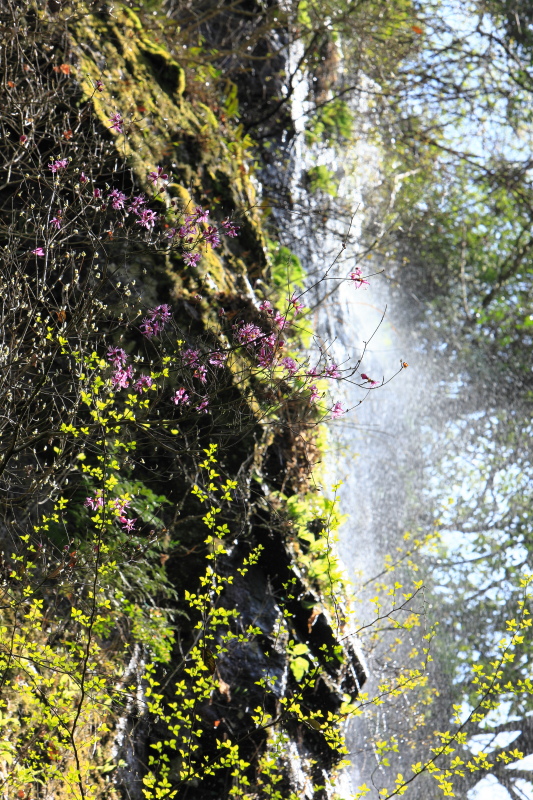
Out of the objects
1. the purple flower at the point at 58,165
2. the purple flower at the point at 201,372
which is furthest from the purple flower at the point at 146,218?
the purple flower at the point at 201,372

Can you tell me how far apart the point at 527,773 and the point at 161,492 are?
7861 mm

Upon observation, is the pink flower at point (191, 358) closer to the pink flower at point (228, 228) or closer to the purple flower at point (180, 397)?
the purple flower at point (180, 397)

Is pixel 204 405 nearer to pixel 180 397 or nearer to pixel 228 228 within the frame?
pixel 180 397

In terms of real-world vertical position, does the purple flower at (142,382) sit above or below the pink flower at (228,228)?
below

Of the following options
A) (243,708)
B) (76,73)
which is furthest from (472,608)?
(76,73)

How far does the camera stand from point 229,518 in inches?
204

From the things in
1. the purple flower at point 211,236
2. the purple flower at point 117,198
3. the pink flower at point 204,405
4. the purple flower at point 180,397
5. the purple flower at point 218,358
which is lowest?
the pink flower at point 204,405

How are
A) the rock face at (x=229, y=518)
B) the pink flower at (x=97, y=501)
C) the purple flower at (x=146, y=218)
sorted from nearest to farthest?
the pink flower at (x=97, y=501)
the purple flower at (x=146, y=218)
the rock face at (x=229, y=518)

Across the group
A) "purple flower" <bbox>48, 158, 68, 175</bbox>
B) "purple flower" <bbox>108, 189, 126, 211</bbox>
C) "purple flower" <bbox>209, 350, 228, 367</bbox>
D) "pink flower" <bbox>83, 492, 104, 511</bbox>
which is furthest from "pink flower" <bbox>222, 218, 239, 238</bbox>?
"pink flower" <bbox>83, 492, 104, 511</bbox>

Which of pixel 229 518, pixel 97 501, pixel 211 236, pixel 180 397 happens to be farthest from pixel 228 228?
pixel 229 518

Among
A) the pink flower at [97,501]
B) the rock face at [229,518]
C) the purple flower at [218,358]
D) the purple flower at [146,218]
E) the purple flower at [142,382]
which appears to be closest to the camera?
the pink flower at [97,501]

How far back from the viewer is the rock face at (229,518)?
178 inches

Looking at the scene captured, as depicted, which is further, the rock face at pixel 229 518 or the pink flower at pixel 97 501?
the rock face at pixel 229 518

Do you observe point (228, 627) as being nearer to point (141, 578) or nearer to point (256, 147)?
point (141, 578)
